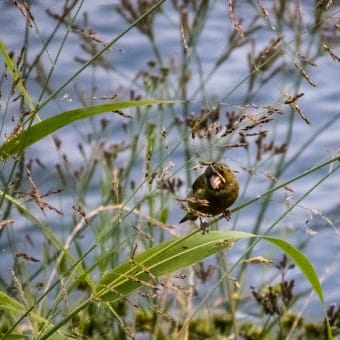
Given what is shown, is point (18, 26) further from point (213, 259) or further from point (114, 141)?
point (213, 259)

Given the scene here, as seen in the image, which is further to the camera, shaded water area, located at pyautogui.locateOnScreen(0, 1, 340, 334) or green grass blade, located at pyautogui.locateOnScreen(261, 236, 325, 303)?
shaded water area, located at pyautogui.locateOnScreen(0, 1, 340, 334)

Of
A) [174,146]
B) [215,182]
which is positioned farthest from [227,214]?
[174,146]

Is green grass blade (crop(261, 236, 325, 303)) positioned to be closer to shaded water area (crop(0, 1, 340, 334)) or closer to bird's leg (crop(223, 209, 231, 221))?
bird's leg (crop(223, 209, 231, 221))

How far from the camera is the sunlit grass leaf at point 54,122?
68.1 inches

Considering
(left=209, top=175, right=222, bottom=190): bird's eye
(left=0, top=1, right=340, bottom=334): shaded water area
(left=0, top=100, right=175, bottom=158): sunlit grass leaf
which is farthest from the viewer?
(left=0, top=1, right=340, bottom=334): shaded water area

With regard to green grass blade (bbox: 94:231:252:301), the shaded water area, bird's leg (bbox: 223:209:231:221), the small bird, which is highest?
the shaded water area

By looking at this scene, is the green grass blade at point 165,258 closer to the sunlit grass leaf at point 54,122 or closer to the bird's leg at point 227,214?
the bird's leg at point 227,214

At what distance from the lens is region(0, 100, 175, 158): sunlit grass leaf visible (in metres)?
1.73

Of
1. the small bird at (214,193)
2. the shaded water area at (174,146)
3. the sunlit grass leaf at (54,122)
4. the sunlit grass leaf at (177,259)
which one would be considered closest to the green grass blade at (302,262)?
the sunlit grass leaf at (177,259)

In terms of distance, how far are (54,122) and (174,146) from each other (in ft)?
3.55

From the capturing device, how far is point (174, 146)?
284cm

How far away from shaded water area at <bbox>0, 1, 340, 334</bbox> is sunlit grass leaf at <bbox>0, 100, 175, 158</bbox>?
30.9 inches

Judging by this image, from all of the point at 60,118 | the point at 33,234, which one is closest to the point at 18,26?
the point at 33,234

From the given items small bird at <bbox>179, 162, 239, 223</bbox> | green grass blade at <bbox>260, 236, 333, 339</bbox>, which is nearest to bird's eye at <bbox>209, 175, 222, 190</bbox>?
small bird at <bbox>179, 162, 239, 223</bbox>
